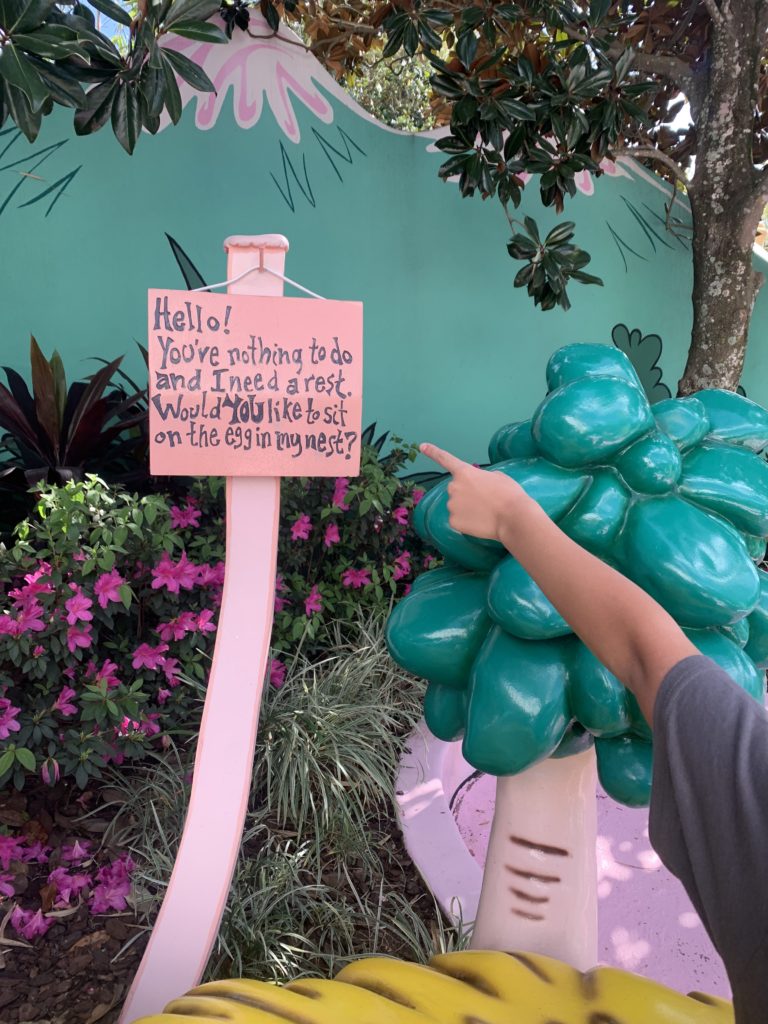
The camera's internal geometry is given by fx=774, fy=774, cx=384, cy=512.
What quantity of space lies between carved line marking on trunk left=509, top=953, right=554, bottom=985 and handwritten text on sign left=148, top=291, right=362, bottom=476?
2.63 ft

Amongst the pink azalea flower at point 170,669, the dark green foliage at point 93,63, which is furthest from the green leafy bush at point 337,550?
the dark green foliage at point 93,63

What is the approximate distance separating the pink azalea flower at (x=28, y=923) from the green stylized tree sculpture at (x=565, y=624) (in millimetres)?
1061

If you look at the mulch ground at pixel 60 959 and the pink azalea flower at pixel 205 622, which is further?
the pink azalea flower at pixel 205 622

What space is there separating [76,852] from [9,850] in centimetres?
16

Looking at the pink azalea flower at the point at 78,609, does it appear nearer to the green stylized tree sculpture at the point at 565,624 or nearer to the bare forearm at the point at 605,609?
the green stylized tree sculpture at the point at 565,624

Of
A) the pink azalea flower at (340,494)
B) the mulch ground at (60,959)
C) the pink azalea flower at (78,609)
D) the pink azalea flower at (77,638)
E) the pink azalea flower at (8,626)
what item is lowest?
the mulch ground at (60,959)

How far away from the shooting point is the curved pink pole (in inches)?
50.1

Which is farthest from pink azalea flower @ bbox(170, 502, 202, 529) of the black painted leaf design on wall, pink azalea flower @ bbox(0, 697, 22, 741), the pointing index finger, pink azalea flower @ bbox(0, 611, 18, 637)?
the black painted leaf design on wall

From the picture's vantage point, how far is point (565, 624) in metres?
1.00

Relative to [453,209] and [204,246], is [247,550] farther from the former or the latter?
[453,209]

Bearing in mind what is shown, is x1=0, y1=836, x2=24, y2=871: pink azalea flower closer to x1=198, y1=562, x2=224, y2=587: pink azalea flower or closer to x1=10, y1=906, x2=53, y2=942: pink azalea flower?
x1=10, y1=906, x2=53, y2=942: pink azalea flower

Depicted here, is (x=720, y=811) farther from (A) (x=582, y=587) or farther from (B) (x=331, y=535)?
(B) (x=331, y=535)

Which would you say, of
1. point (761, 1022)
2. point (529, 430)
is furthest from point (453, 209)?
point (761, 1022)

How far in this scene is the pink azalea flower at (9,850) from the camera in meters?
1.76
